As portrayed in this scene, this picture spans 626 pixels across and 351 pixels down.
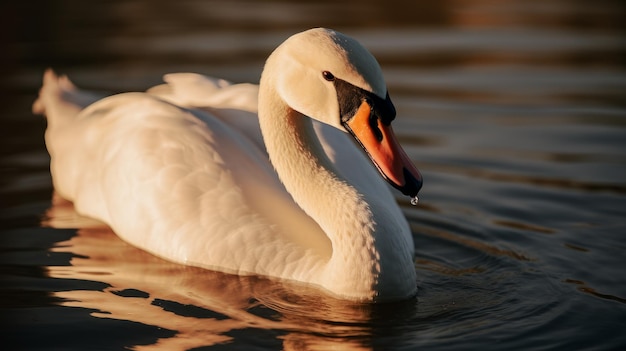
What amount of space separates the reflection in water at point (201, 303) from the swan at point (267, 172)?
11cm

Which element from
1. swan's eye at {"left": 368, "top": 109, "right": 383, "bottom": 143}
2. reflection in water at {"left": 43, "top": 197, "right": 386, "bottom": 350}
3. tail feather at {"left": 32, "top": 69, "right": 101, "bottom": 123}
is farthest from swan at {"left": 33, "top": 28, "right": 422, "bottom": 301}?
tail feather at {"left": 32, "top": 69, "right": 101, "bottom": 123}

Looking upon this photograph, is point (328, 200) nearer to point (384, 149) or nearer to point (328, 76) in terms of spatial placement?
point (384, 149)

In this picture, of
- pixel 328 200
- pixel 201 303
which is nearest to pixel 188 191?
pixel 201 303

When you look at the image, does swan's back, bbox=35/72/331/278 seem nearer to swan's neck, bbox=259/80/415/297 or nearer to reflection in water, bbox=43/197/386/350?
reflection in water, bbox=43/197/386/350

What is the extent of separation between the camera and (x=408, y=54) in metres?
12.6

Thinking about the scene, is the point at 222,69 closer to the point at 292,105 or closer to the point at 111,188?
the point at 111,188

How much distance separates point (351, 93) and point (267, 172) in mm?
1502

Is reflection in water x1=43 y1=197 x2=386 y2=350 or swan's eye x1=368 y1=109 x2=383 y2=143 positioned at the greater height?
swan's eye x1=368 y1=109 x2=383 y2=143

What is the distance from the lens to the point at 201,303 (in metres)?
6.64

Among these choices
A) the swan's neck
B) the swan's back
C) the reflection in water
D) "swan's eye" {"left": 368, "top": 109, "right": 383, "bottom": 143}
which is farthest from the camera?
the swan's back

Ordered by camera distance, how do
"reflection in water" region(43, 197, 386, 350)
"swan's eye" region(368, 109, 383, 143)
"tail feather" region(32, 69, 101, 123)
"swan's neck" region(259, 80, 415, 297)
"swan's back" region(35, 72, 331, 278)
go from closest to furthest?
"reflection in water" region(43, 197, 386, 350)
"swan's eye" region(368, 109, 383, 143)
"swan's neck" region(259, 80, 415, 297)
"swan's back" region(35, 72, 331, 278)
"tail feather" region(32, 69, 101, 123)

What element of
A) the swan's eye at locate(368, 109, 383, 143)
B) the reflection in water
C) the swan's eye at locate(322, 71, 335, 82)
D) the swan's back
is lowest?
the reflection in water

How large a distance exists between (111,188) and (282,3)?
801 centimetres

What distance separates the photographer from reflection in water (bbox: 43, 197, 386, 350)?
239 inches
